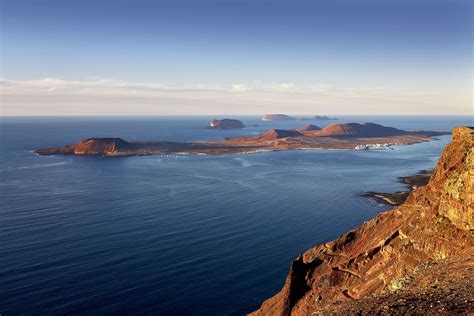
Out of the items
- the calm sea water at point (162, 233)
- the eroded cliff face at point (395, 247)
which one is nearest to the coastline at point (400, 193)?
the calm sea water at point (162, 233)

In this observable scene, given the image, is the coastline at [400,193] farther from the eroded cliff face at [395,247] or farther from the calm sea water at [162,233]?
the eroded cliff face at [395,247]

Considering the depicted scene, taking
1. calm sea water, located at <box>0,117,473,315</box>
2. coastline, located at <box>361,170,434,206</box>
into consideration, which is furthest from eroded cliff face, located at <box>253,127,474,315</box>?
coastline, located at <box>361,170,434,206</box>

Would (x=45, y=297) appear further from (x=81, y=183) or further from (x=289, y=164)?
(x=289, y=164)

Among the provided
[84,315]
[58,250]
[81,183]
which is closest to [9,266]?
[58,250]

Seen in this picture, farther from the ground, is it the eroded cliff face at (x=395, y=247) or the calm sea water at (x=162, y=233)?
the eroded cliff face at (x=395, y=247)

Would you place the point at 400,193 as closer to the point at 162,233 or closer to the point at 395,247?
the point at 162,233

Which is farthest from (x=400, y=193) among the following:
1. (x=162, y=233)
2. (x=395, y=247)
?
(x=395, y=247)
